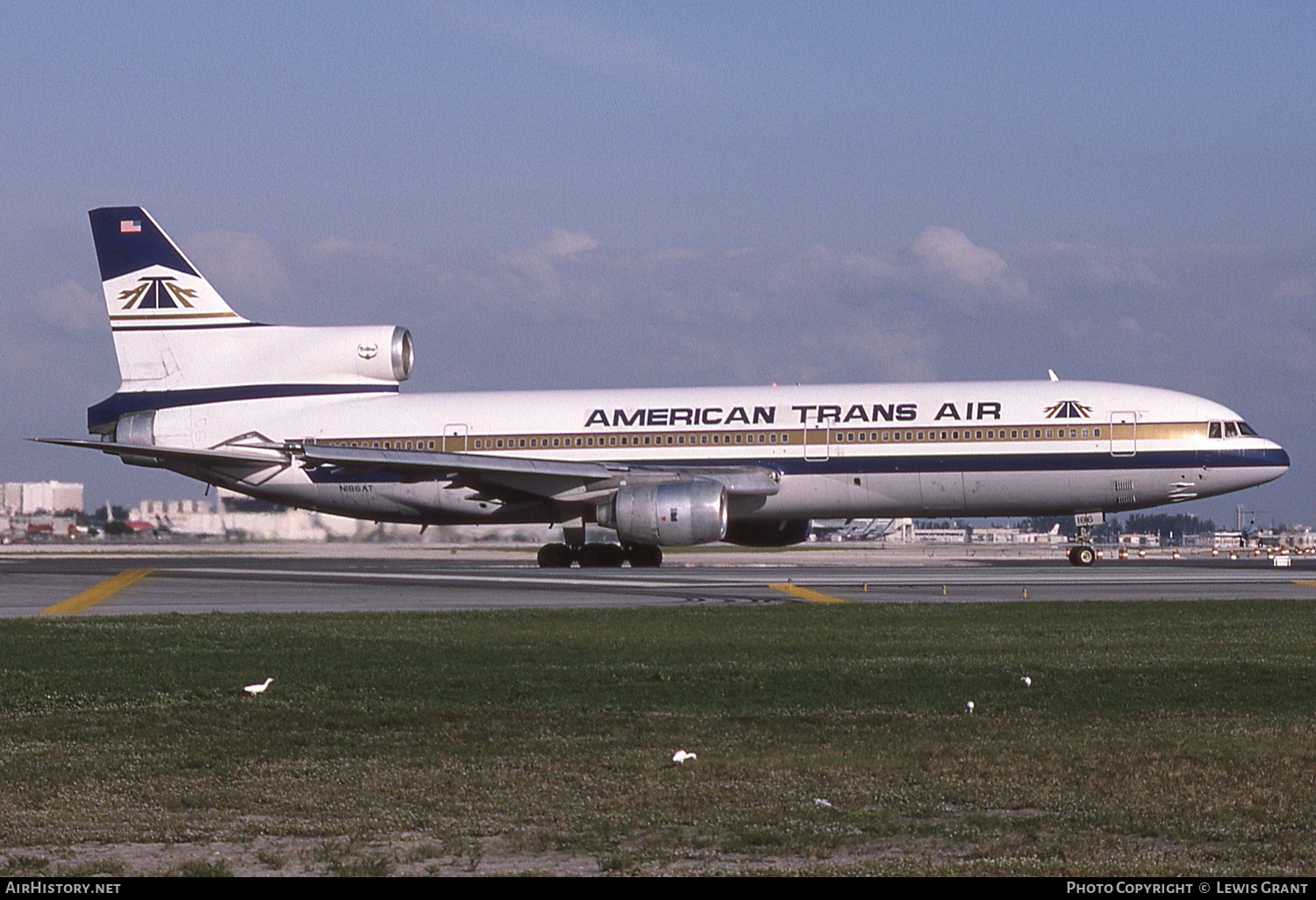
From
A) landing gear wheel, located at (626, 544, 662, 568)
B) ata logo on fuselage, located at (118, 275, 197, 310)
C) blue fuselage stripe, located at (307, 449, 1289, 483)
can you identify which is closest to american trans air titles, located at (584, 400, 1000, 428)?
blue fuselage stripe, located at (307, 449, 1289, 483)

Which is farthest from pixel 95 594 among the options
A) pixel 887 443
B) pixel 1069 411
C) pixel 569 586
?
pixel 1069 411

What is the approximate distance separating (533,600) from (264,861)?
1631 centimetres

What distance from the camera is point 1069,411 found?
109ft

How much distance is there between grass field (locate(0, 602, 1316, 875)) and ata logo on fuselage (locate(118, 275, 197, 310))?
2397 cm

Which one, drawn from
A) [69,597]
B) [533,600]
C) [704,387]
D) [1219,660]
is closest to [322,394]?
[704,387]

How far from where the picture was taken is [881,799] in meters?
7.66

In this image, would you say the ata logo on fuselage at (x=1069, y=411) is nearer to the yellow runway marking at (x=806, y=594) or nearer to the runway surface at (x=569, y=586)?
the runway surface at (x=569, y=586)

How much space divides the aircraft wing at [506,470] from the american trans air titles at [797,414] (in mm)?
1159

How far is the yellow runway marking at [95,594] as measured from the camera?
71.5 feet

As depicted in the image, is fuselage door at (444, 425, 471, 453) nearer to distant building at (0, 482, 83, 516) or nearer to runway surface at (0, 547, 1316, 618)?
runway surface at (0, 547, 1316, 618)

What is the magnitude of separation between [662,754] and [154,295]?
33.2m

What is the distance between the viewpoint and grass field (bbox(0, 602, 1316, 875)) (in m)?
6.69

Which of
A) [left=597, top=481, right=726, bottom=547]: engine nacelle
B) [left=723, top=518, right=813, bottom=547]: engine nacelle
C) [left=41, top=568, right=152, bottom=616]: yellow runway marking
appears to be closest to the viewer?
[left=41, top=568, right=152, bottom=616]: yellow runway marking

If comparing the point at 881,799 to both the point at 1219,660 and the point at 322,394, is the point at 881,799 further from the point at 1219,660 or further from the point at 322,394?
the point at 322,394
